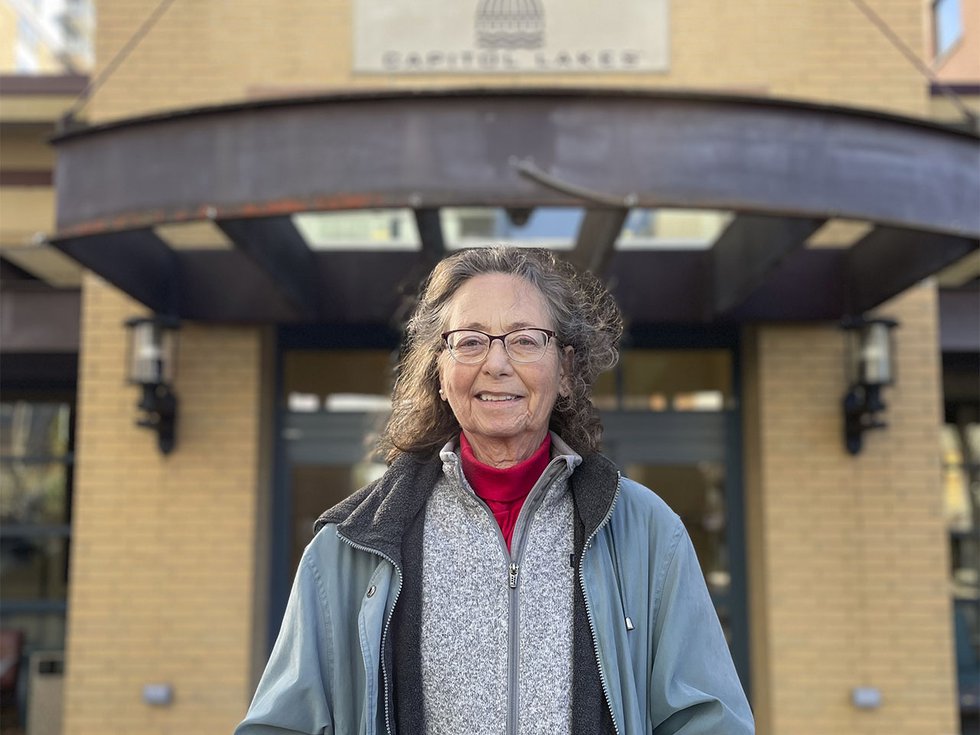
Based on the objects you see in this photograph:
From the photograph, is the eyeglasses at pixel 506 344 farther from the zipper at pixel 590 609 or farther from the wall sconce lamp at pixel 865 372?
the wall sconce lamp at pixel 865 372

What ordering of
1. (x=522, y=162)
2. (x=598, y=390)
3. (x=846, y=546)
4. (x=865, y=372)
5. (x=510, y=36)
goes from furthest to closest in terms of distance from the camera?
(x=598, y=390), (x=510, y=36), (x=846, y=546), (x=865, y=372), (x=522, y=162)

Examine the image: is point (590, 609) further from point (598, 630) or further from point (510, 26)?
point (510, 26)

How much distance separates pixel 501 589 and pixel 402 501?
256 mm

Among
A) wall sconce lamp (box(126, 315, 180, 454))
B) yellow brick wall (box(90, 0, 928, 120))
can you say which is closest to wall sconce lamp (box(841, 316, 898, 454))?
yellow brick wall (box(90, 0, 928, 120))

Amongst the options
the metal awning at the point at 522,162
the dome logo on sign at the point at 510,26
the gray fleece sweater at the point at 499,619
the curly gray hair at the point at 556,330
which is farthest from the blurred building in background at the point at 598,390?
the gray fleece sweater at the point at 499,619

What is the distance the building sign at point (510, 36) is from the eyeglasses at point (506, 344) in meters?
4.40

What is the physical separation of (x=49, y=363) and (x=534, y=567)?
6.00 meters

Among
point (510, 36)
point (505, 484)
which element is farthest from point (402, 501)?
point (510, 36)

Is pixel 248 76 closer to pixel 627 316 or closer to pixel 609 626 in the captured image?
pixel 627 316

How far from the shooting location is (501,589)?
1797 millimetres

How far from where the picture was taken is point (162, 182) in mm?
4234

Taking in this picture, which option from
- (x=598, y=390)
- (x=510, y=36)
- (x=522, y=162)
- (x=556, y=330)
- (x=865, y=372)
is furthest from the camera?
(x=598, y=390)

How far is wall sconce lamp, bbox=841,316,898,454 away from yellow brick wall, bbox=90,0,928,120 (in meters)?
1.43

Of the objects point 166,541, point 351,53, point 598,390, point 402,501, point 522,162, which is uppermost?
point 351,53
